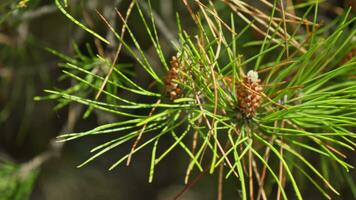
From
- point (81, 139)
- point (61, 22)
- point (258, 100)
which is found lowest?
point (81, 139)

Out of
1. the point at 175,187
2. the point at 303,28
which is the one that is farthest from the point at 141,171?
the point at 303,28

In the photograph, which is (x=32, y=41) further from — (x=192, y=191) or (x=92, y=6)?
(x=192, y=191)

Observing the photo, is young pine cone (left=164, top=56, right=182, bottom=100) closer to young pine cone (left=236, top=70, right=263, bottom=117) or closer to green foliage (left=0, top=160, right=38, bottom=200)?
young pine cone (left=236, top=70, right=263, bottom=117)

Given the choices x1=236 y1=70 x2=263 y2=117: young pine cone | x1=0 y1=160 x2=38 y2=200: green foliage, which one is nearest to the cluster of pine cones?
x1=236 y1=70 x2=263 y2=117: young pine cone

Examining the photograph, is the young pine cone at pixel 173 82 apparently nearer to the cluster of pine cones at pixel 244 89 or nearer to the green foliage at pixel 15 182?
the cluster of pine cones at pixel 244 89

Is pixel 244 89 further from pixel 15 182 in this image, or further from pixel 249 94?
pixel 15 182

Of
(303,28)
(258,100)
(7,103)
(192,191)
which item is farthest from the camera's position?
(192,191)

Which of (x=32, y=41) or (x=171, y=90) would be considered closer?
(x=171, y=90)
